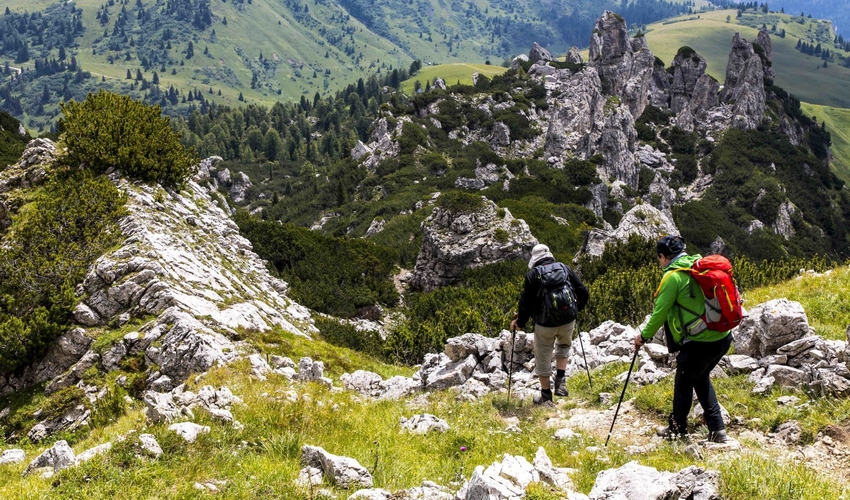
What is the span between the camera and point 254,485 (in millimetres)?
6195

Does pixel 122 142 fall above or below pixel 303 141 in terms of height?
above

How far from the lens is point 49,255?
1811 centimetres

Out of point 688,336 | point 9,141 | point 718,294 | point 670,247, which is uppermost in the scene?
point 670,247

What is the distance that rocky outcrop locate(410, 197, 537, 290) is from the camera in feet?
169

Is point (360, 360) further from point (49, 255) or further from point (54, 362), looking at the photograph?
point (49, 255)

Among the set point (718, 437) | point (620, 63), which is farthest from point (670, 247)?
point (620, 63)

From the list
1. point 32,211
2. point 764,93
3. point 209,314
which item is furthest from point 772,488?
point 764,93

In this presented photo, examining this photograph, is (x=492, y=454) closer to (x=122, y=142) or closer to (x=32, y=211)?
(x=32, y=211)

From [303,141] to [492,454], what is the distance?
19103cm

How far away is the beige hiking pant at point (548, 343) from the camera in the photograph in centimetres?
1053

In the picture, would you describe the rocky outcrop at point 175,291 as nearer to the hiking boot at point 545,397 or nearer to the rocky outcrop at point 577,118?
the hiking boot at point 545,397

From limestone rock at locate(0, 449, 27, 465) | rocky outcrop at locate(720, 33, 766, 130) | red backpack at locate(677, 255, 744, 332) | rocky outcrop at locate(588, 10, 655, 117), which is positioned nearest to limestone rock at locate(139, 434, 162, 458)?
limestone rock at locate(0, 449, 27, 465)

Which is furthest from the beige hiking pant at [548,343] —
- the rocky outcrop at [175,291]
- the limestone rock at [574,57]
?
the limestone rock at [574,57]

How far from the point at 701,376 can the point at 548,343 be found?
Answer: 3.53m
